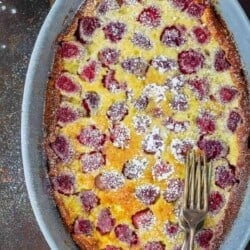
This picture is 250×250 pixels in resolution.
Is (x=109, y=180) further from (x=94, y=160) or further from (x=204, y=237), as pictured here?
(x=204, y=237)

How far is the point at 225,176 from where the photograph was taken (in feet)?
5.00

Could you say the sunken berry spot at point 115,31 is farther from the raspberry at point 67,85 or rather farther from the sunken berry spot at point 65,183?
the sunken berry spot at point 65,183

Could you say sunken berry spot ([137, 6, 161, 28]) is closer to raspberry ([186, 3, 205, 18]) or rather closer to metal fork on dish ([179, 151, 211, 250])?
raspberry ([186, 3, 205, 18])

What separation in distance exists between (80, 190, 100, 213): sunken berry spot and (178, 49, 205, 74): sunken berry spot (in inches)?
13.2

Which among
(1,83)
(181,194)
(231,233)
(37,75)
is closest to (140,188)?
(181,194)

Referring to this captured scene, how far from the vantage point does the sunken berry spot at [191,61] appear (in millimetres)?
1507

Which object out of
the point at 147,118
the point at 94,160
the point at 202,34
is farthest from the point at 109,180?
the point at 202,34

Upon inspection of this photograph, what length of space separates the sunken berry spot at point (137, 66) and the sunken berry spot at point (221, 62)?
6.0 inches

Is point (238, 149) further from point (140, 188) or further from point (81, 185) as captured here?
point (81, 185)

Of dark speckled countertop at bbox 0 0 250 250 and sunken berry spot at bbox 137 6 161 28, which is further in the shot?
dark speckled countertop at bbox 0 0 250 250

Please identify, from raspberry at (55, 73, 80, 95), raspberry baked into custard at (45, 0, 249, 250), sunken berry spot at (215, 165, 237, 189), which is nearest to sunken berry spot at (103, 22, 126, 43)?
raspberry baked into custard at (45, 0, 249, 250)

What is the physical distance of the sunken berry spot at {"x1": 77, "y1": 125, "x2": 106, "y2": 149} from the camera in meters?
1.53

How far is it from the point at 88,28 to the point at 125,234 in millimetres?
456

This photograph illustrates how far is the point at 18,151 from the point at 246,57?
1.95ft
